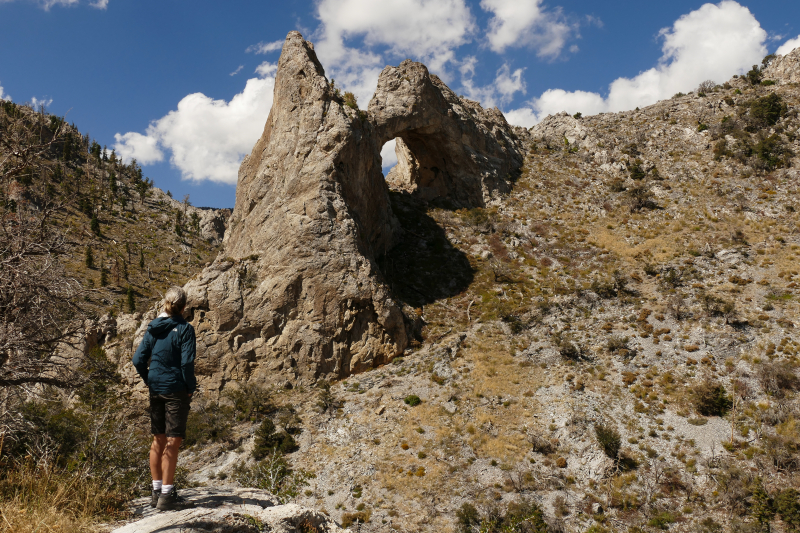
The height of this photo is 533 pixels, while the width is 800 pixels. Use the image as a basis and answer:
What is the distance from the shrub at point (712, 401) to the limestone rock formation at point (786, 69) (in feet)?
175

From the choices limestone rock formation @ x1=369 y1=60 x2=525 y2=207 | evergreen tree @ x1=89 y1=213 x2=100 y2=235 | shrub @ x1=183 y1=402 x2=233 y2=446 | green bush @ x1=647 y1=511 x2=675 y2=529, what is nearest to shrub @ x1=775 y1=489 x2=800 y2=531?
green bush @ x1=647 y1=511 x2=675 y2=529

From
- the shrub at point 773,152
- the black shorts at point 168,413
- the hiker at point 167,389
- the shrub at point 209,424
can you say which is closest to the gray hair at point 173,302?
the hiker at point 167,389

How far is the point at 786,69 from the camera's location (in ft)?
177

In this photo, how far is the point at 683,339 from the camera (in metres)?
26.4

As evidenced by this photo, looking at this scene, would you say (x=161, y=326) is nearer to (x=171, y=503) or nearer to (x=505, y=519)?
(x=171, y=503)

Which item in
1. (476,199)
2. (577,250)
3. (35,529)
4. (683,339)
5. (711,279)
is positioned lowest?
(35,529)

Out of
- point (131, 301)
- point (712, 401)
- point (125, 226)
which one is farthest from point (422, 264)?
point (125, 226)

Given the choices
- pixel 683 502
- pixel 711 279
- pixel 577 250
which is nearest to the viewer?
pixel 683 502

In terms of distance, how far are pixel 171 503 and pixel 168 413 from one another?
1449mm

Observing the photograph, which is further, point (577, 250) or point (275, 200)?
point (577, 250)

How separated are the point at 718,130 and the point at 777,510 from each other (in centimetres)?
4697

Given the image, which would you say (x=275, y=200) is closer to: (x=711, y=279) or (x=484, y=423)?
(x=484, y=423)

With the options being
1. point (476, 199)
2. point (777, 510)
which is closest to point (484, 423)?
point (777, 510)

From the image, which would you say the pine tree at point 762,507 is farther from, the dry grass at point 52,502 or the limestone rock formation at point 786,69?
the limestone rock formation at point 786,69
